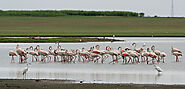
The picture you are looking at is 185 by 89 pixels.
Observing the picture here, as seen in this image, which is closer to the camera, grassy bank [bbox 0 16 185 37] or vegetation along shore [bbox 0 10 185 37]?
vegetation along shore [bbox 0 10 185 37]

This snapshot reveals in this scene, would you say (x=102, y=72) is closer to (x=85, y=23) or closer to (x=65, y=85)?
(x=65, y=85)

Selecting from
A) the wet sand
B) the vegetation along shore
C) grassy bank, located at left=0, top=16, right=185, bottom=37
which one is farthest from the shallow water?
grassy bank, located at left=0, top=16, right=185, bottom=37

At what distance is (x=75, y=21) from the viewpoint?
295 feet

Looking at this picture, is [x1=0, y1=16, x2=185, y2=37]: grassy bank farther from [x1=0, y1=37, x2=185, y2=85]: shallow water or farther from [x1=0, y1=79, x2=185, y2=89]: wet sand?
[x1=0, y1=79, x2=185, y2=89]: wet sand

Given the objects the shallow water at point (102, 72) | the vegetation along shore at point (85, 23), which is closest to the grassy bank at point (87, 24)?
the vegetation along shore at point (85, 23)

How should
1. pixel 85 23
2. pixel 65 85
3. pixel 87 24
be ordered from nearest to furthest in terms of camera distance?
pixel 65 85
pixel 87 24
pixel 85 23

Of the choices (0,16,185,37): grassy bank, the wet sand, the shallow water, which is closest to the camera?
the wet sand

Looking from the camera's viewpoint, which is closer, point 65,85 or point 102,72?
point 65,85

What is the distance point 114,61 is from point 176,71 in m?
4.13

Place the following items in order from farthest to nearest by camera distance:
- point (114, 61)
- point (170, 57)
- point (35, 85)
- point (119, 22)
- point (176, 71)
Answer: point (119, 22)
point (170, 57)
point (114, 61)
point (176, 71)
point (35, 85)

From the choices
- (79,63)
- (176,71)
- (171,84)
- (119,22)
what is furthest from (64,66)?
(119,22)

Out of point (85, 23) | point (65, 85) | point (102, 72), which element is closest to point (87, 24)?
point (85, 23)

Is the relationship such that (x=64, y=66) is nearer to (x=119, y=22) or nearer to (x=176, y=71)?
(x=176, y=71)

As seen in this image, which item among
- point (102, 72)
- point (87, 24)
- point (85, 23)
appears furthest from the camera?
point (85, 23)
